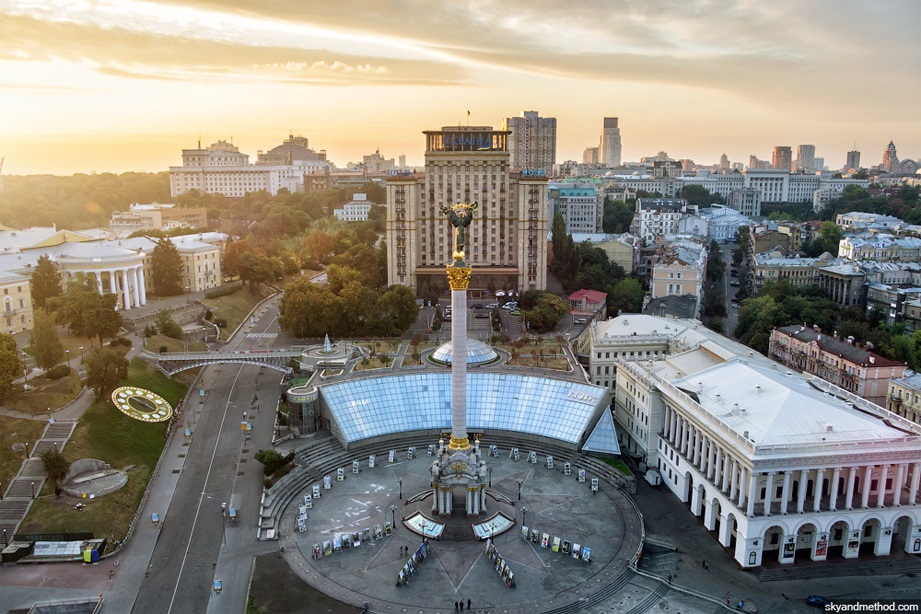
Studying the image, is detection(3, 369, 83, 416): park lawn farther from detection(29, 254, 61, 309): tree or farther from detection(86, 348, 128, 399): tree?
detection(29, 254, 61, 309): tree

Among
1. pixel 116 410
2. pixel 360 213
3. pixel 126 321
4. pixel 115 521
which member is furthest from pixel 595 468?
pixel 360 213

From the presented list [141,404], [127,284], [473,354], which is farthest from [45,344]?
[473,354]

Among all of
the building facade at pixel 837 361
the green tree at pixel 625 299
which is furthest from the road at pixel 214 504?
the building facade at pixel 837 361

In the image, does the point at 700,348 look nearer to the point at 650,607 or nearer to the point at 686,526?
the point at 686,526

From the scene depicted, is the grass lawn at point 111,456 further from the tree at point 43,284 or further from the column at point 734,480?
the column at point 734,480

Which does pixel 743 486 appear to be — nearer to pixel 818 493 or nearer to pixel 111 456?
pixel 818 493

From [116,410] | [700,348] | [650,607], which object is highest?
[700,348]
